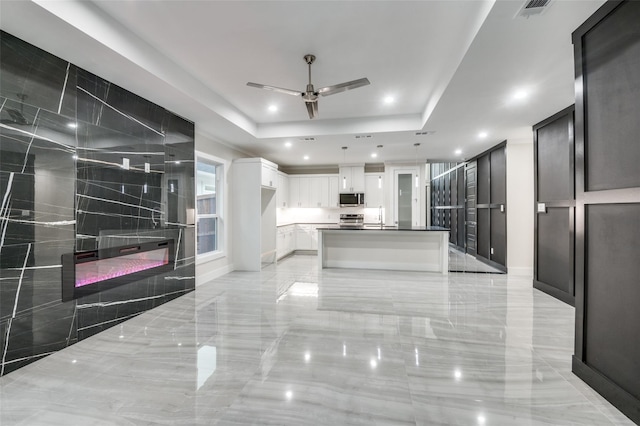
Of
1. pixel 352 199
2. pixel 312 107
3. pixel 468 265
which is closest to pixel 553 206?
pixel 468 265

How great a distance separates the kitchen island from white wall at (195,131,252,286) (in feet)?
6.13

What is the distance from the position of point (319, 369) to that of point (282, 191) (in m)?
5.73

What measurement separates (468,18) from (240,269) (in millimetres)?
5262

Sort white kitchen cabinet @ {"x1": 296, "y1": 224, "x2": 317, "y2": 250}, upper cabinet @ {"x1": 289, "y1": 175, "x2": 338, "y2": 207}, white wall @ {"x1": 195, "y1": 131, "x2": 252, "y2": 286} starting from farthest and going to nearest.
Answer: upper cabinet @ {"x1": 289, "y1": 175, "x2": 338, "y2": 207}, white kitchen cabinet @ {"x1": 296, "y1": 224, "x2": 317, "y2": 250}, white wall @ {"x1": 195, "y1": 131, "x2": 252, "y2": 286}

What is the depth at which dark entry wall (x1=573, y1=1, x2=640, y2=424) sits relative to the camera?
1.68 metres

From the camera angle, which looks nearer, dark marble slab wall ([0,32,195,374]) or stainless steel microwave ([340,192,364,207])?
dark marble slab wall ([0,32,195,374])

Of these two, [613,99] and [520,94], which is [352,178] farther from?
[613,99]

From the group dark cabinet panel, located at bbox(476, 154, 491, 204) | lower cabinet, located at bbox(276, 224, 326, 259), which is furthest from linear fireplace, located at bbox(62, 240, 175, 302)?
dark cabinet panel, located at bbox(476, 154, 491, 204)

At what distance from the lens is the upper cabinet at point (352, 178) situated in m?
7.93

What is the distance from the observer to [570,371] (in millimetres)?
2164

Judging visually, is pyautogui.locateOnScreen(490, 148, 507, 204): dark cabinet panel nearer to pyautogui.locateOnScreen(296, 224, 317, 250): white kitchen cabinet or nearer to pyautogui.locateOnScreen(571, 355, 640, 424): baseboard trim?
pyautogui.locateOnScreen(571, 355, 640, 424): baseboard trim

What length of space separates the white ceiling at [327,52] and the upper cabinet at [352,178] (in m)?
3.37

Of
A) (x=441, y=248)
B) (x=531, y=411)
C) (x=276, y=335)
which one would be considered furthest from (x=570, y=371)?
(x=441, y=248)

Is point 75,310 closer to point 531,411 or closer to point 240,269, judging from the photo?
point 240,269
